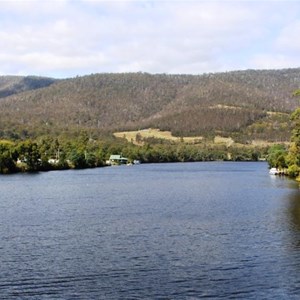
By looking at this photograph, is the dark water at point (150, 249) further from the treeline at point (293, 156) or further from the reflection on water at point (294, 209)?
the treeline at point (293, 156)

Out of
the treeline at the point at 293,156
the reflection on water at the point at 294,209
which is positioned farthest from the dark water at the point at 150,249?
the treeline at the point at 293,156

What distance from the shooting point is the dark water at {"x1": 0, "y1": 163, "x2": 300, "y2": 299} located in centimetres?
3262

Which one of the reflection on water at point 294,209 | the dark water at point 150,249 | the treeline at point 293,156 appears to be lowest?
the reflection on water at point 294,209

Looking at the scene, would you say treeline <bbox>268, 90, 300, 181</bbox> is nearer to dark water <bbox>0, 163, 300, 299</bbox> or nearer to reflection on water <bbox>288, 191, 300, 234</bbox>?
reflection on water <bbox>288, 191, 300, 234</bbox>

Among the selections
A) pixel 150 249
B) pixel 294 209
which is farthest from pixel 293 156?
pixel 150 249

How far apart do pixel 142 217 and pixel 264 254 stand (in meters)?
21.7

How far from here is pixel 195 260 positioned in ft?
129

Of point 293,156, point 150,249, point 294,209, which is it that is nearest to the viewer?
point 150,249

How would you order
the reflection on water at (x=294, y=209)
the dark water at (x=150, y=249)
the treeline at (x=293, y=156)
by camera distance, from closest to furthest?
1. the dark water at (x=150, y=249)
2. the reflection on water at (x=294, y=209)
3. the treeline at (x=293, y=156)

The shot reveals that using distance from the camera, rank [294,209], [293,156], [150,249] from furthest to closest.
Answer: [293,156] < [294,209] < [150,249]

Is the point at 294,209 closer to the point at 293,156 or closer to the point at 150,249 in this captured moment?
the point at 150,249

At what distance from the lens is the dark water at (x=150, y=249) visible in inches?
1284

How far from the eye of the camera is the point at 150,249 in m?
42.8

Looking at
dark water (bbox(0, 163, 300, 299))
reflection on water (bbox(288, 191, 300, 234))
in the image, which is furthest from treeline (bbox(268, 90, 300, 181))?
dark water (bbox(0, 163, 300, 299))
